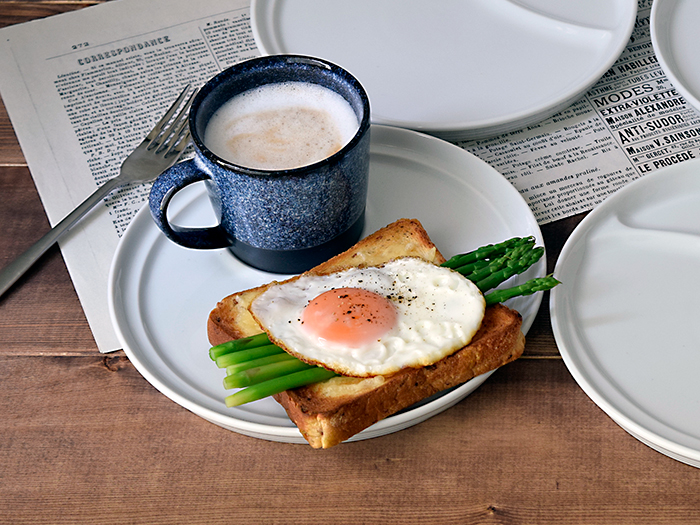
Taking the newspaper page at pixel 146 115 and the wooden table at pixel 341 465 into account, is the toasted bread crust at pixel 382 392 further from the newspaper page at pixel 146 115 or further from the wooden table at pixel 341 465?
the newspaper page at pixel 146 115

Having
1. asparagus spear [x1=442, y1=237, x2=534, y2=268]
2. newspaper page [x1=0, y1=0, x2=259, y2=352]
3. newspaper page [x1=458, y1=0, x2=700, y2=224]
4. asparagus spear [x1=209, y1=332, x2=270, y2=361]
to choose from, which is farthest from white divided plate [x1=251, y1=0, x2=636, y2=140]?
asparagus spear [x1=209, y1=332, x2=270, y2=361]

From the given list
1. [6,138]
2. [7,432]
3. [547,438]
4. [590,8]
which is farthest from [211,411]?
[590,8]

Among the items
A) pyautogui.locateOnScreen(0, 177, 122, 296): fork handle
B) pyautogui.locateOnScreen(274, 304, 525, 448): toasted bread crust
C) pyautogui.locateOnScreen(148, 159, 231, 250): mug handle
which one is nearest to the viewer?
pyautogui.locateOnScreen(274, 304, 525, 448): toasted bread crust

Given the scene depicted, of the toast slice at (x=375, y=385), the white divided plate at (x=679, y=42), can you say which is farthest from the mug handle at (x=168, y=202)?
the white divided plate at (x=679, y=42)

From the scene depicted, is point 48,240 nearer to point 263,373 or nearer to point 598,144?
point 263,373

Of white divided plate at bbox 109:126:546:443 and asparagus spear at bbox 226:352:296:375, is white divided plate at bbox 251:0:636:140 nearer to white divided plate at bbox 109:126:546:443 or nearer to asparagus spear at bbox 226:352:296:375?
white divided plate at bbox 109:126:546:443

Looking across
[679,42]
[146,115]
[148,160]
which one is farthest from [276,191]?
[679,42]

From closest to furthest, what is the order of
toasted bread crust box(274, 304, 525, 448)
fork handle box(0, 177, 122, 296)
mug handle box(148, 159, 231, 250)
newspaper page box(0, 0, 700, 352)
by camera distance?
1. toasted bread crust box(274, 304, 525, 448)
2. mug handle box(148, 159, 231, 250)
3. fork handle box(0, 177, 122, 296)
4. newspaper page box(0, 0, 700, 352)
